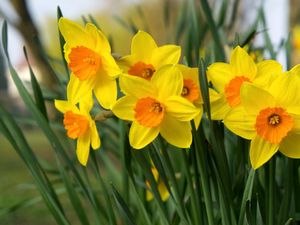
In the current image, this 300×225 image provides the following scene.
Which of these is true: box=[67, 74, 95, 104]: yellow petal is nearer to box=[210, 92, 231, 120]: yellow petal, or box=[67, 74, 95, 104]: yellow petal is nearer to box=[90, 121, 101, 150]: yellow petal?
box=[90, 121, 101, 150]: yellow petal

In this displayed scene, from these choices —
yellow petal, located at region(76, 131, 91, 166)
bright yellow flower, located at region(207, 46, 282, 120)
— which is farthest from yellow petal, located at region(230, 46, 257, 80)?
yellow petal, located at region(76, 131, 91, 166)

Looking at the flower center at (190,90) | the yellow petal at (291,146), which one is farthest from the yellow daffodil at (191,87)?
the yellow petal at (291,146)

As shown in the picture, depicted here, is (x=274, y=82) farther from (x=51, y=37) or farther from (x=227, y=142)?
(x=51, y=37)

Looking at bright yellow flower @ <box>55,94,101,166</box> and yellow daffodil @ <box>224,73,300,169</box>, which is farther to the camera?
bright yellow flower @ <box>55,94,101,166</box>

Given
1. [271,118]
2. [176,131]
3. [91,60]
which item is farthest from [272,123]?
[91,60]

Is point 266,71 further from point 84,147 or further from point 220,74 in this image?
point 84,147

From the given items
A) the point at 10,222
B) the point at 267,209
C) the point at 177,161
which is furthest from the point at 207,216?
the point at 10,222
